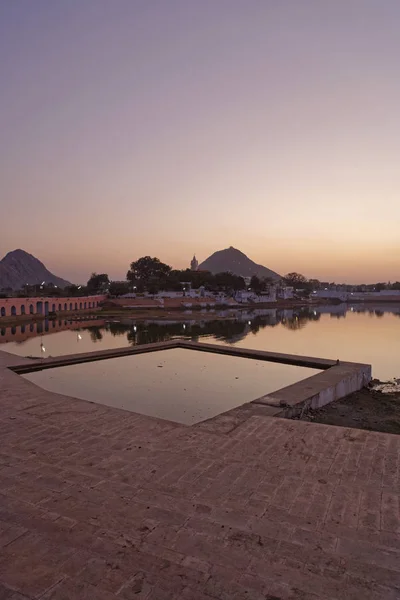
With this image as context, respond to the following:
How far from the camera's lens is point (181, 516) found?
11.7 ft

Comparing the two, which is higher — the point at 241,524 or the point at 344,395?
the point at 241,524

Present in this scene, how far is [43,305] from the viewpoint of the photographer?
5638 cm

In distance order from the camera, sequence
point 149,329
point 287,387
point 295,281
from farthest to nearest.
Result: point 295,281 → point 149,329 → point 287,387

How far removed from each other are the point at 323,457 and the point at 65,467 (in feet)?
10.2

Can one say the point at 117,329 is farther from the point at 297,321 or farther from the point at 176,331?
the point at 297,321

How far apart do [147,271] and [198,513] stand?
100 meters

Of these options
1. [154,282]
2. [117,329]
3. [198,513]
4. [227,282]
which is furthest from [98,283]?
[198,513]

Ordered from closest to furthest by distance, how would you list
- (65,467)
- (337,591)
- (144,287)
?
1. (337,591)
2. (65,467)
3. (144,287)

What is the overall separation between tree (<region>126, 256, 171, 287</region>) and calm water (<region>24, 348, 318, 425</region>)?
3388 inches

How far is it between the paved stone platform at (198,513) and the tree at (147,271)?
94118 mm

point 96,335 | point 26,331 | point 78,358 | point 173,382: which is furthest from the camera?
point 26,331

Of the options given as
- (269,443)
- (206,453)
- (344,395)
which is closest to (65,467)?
(206,453)

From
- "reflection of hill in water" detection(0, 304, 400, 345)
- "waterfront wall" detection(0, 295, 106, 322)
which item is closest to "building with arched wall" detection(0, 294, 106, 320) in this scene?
"waterfront wall" detection(0, 295, 106, 322)

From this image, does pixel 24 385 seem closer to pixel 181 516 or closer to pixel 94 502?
pixel 94 502
